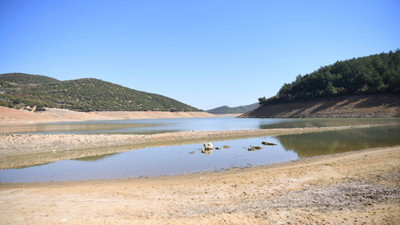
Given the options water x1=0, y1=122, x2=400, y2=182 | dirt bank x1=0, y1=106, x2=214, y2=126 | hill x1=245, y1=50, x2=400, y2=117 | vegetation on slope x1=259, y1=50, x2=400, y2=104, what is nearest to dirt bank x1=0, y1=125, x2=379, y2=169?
water x1=0, y1=122, x2=400, y2=182

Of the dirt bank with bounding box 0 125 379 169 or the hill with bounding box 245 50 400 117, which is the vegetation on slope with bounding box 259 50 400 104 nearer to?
the hill with bounding box 245 50 400 117

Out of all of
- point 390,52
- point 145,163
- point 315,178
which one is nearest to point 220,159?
point 145,163

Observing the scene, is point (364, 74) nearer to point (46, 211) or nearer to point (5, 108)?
point (46, 211)

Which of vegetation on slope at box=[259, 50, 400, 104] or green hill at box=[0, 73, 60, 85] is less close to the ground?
green hill at box=[0, 73, 60, 85]

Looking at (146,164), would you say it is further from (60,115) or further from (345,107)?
(60,115)

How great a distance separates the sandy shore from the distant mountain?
73.3m

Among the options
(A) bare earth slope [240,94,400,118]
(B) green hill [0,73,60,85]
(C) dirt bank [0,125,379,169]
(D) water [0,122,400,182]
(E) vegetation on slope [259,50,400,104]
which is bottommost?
(D) water [0,122,400,182]

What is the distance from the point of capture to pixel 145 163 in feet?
40.8

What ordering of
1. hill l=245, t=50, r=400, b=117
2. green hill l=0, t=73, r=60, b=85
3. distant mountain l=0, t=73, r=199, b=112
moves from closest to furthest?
hill l=245, t=50, r=400, b=117 → distant mountain l=0, t=73, r=199, b=112 → green hill l=0, t=73, r=60, b=85

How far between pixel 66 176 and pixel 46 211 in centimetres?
525

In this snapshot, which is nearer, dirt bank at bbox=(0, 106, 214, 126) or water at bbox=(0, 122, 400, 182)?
water at bbox=(0, 122, 400, 182)

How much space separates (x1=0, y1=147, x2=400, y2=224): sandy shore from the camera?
4.64m

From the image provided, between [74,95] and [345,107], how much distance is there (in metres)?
93.2

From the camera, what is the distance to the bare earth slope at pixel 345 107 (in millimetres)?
45938
